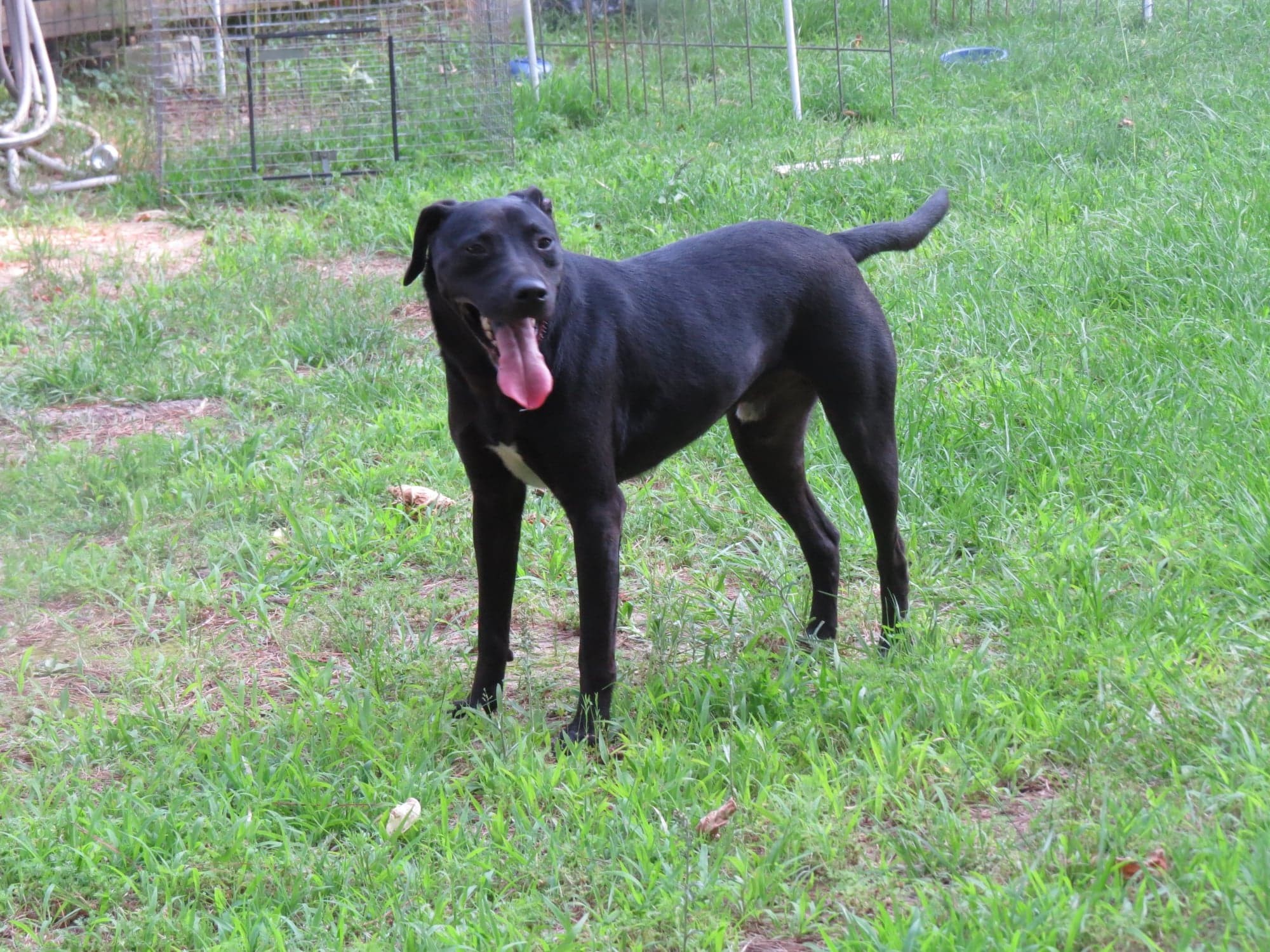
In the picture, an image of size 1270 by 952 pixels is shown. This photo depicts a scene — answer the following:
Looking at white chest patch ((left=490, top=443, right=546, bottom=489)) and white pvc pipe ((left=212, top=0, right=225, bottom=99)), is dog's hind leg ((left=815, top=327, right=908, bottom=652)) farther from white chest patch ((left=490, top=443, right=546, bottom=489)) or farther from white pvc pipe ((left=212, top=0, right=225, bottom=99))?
white pvc pipe ((left=212, top=0, right=225, bottom=99))

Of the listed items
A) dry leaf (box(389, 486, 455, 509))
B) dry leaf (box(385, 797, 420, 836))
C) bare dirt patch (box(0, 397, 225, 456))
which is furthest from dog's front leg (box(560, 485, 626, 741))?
bare dirt patch (box(0, 397, 225, 456))

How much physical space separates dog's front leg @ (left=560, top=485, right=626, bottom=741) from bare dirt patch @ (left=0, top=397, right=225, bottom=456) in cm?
257

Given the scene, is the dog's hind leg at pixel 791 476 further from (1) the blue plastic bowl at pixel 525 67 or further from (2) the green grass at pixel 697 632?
(1) the blue plastic bowl at pixel 525 67

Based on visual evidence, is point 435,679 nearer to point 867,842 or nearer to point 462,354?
point 462,354

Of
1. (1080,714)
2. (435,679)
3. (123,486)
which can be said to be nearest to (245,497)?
(123,486)

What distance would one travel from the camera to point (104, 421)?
518cm

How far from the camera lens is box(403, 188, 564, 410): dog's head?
271 centimetres

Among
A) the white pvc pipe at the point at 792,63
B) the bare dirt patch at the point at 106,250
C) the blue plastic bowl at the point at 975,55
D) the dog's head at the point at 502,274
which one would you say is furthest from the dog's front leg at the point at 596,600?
the blue plastic bowl at the point at 975,55

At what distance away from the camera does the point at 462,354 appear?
291 centimetres

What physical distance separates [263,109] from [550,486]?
6.29m

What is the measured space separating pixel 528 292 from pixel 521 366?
165 millimetres

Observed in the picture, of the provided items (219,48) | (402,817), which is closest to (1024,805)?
(402,817)

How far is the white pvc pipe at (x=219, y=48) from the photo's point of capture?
800 cm

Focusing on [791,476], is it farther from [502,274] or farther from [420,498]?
[420,498]
